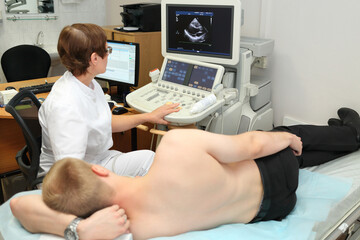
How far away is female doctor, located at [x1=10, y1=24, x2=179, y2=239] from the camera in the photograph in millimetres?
1256

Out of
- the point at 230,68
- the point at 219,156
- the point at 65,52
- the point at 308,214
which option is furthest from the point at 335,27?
the point at 65,52

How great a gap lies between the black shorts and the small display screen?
32.8 inches

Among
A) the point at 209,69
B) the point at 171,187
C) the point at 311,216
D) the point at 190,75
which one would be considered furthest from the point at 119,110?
the point at 311,216

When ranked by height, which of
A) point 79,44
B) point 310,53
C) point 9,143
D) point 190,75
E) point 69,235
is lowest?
point 9,143

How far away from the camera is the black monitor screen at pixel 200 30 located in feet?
7.14

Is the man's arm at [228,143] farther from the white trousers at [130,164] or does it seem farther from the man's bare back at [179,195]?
the white trousers at [130,164]

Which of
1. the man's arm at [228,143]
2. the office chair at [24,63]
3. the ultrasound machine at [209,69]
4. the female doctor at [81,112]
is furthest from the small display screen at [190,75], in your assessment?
the office chair at [24,63]

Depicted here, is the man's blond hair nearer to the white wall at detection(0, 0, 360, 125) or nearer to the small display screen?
the small display screen

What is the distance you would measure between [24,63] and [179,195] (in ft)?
8.93

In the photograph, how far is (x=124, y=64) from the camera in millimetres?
2527

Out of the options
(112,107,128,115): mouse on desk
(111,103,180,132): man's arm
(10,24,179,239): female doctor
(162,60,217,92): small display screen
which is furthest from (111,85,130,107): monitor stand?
(10,24,179,239): female doctor

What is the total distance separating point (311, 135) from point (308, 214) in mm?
654

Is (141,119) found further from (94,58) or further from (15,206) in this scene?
(15,206)

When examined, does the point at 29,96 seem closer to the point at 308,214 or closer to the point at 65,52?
the point at 65,52
